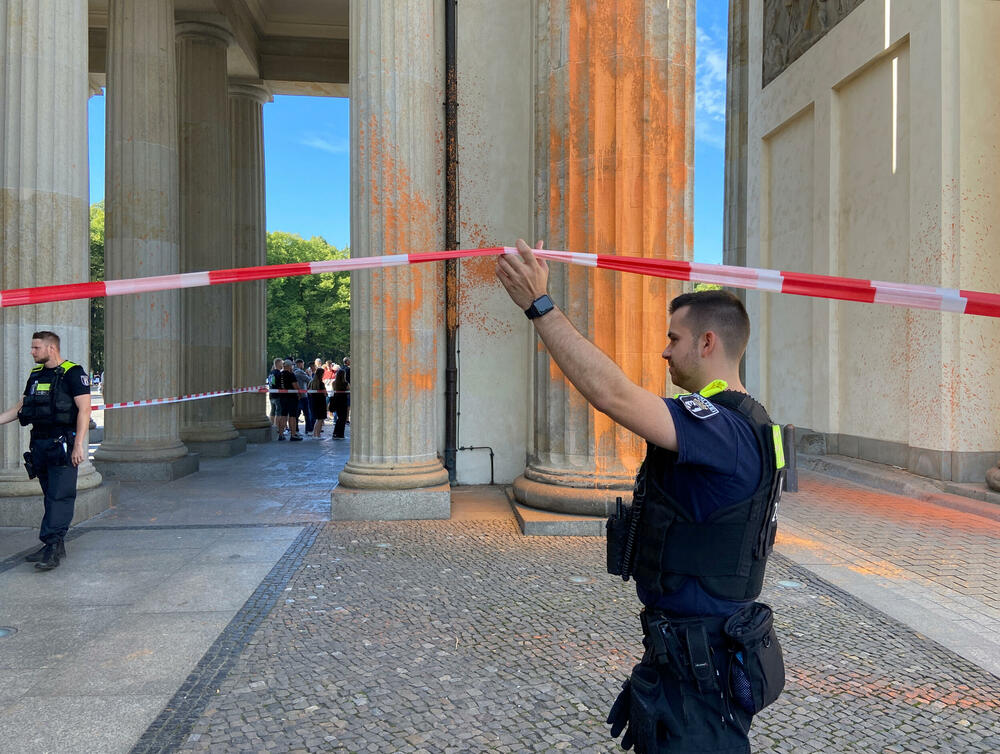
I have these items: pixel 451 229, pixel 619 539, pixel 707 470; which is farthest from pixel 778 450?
pixel 451 229

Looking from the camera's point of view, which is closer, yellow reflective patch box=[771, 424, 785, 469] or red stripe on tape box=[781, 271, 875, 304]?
yellow reflective patch box=[771, 424, 785, 469]

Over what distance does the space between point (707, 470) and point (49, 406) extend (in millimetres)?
5996

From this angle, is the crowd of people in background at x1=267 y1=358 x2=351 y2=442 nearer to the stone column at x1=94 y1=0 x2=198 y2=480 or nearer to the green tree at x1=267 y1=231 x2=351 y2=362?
the stone column at x1=94 y1=0 x2=198 y2=480

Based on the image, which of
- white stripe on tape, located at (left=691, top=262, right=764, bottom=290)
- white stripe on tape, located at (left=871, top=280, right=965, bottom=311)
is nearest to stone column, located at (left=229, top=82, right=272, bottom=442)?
white stripe on tape, located at (left=691, top=262, right=764, bottom=290)

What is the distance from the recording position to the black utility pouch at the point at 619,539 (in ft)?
7.32

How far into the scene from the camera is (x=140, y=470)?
1063 centimetres

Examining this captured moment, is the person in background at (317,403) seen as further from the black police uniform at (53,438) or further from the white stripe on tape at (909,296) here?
the white stripe on tape at (909,296)

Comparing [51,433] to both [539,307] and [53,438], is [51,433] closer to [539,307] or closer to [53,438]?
[53,438]

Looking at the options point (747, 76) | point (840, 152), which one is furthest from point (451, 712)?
point (747, 76)

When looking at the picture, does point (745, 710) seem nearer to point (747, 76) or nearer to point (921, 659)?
point (921, 659)

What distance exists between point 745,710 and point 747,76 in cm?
1948

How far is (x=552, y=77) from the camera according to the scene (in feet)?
25.8

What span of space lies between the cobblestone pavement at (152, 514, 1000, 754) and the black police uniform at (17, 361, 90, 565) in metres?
2.16

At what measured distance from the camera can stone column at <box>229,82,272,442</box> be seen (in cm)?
1647
